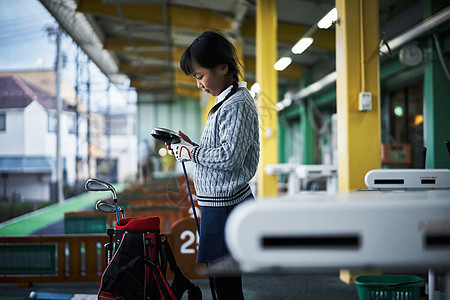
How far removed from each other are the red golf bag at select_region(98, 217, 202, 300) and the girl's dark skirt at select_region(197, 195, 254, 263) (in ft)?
1.74

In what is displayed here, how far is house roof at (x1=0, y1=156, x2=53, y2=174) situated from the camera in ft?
20.0

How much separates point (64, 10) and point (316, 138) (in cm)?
784

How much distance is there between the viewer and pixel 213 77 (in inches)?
66.4

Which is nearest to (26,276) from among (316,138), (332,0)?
(332,0)

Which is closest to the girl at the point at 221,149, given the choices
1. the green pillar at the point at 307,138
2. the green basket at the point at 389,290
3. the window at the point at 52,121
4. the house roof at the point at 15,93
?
the green basket at the point at 389,290

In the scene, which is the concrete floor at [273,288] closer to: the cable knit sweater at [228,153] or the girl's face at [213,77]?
the cable knit sweater at [228,153]

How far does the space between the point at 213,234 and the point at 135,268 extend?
2.07 ft

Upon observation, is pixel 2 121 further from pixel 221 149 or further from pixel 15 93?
pixel 221 149

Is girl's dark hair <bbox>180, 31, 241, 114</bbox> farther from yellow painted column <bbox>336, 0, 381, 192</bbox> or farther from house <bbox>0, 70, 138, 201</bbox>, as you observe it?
house <bbox>0, 70, 138, 201</bbox>

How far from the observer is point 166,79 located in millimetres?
17953

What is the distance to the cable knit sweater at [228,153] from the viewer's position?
62.8 inches

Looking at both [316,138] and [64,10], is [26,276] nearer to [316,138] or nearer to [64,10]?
[64,10]

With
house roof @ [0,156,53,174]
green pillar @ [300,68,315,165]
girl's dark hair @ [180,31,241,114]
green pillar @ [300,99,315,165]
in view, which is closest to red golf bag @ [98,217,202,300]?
girl's dark hair @ [180,31,241,114]

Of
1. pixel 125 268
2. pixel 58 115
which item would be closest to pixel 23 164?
pixel 58 115
